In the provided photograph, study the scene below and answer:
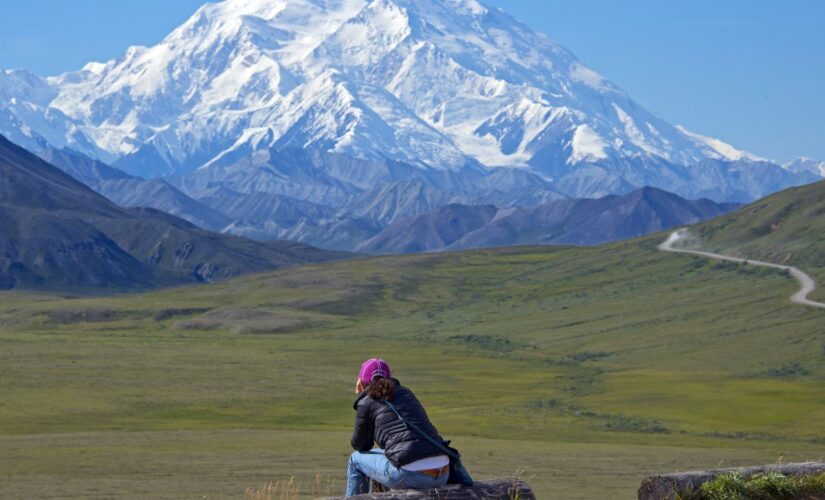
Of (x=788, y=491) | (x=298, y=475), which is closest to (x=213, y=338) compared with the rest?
(x=298, y=475)

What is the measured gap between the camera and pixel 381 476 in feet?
60.9

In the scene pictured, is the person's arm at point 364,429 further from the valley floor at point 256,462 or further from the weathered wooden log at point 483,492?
the valley floor at point 256,462

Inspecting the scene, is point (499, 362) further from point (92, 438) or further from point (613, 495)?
point (613, 495)

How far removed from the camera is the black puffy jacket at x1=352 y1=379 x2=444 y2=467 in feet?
60.0

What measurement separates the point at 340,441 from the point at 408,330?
353 ft

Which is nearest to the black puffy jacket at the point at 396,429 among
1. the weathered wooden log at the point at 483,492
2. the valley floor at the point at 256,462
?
the weathered wooden log at the point at 483,492

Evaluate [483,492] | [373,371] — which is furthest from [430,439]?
[373,371]

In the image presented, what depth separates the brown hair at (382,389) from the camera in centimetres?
1867

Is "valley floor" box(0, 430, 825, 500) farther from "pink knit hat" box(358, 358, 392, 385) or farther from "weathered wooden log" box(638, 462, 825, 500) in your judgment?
"weathered wooden log" box(638, 462, 825, 500)

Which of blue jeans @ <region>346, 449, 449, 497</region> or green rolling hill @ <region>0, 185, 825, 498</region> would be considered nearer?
blue jeans @ <region>346, 449, 449, 497</region>

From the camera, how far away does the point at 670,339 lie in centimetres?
14750

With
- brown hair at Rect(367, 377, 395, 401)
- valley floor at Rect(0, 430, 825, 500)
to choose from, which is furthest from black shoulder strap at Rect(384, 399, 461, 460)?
valley floor at Rect(0, 430, 825, 500)

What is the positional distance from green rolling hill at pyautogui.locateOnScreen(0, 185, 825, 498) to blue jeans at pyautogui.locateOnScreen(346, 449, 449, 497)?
1.03m

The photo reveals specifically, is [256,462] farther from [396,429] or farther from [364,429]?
[396,429]
